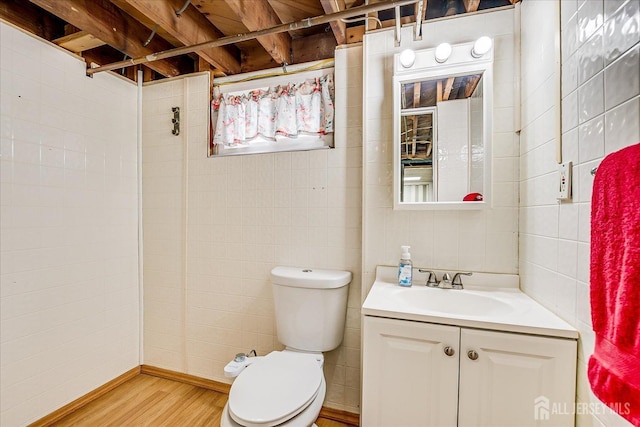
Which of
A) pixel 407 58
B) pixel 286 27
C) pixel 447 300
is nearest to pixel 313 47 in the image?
pixel 286 27

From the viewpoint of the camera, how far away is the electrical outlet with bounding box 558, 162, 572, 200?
907 millimetres

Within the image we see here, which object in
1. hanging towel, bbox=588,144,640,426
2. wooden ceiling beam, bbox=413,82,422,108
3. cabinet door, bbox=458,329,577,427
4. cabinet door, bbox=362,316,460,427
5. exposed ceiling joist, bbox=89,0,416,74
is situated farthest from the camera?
wooden ceiling beam, bbox=413,82,422,108

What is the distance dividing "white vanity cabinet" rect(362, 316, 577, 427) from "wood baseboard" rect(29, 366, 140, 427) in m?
1.69

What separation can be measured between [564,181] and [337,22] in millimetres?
1190

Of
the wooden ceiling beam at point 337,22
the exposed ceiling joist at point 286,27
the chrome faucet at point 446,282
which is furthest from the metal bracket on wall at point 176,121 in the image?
the chrome faucet at point 446,282

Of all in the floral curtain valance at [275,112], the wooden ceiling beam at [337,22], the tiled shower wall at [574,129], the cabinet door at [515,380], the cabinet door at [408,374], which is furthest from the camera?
the floral curtain valance at [275,112]

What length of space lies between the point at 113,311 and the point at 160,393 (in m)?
0.60

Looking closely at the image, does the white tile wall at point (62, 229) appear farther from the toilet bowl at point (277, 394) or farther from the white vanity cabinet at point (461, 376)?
the white vanity cabinet at point (461, 376)

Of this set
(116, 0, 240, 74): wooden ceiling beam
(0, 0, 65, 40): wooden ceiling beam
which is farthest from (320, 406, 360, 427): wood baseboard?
(0, 0, 65, 40): wooden ceiling beam

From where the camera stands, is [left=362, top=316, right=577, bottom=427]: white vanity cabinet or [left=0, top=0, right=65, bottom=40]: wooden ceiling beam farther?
[left=0, top=0, right=65, bottom=40]: wooden ceiling beam

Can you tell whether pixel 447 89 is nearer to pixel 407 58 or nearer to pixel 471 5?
pixel 407 58

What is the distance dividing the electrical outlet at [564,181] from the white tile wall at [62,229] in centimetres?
232

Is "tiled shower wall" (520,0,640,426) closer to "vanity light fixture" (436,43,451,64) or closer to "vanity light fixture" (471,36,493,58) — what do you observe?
"vanity light fixture" (471,36,493,58)

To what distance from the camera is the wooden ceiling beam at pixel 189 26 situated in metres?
1.31
